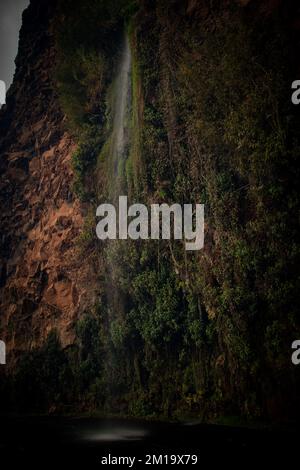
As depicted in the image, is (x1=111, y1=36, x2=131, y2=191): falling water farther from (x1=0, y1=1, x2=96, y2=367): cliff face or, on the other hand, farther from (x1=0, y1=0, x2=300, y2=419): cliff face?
(x1=0, y1=1, x2=96, y2=367): cliff face

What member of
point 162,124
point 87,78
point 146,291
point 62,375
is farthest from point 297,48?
point 62,375

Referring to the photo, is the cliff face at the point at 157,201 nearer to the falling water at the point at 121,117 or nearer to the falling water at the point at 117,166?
the falling water at the point at 117,166

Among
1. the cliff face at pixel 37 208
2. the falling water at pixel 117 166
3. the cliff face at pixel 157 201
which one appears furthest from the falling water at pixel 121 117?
the cliff face at pixel 37 208

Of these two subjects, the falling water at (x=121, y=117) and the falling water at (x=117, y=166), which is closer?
the falling water at (x=117, y=166)

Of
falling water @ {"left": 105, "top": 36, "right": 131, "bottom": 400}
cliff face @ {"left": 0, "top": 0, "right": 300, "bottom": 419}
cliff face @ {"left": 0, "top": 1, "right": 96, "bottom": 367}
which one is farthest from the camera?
cliff face @ {"left": 0, "top": 1, "right": 96, "bottom": 367}

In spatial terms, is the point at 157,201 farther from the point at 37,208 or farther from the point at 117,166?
the point at 37,208

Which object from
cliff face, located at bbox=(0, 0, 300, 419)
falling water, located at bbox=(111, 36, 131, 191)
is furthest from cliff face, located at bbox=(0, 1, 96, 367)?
falling water, located at bbox=(111, 36, 131, 191)

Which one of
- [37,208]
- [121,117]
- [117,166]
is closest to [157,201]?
[117,166]

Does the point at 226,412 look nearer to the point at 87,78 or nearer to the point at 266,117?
the point at 266,117
